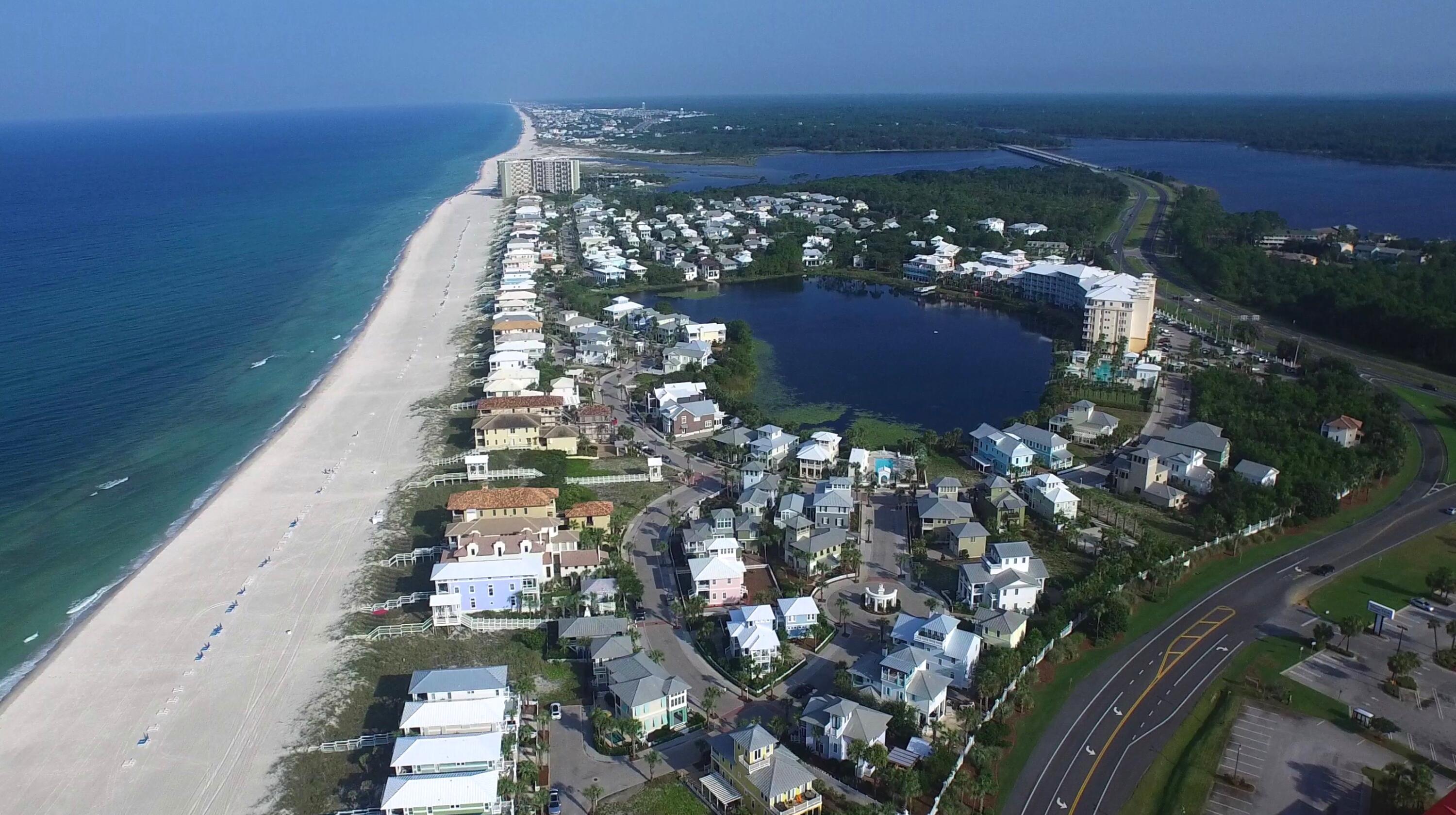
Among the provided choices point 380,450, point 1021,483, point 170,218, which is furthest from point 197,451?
point 170,218

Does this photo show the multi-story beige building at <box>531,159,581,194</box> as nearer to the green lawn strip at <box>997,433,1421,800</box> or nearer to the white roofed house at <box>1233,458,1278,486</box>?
the white roofed house at <box>1233,458,1278,486</box>

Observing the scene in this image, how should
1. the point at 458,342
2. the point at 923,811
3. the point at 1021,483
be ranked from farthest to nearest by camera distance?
the point at 458,342 → the point at 1021,483 → the point at 923,811

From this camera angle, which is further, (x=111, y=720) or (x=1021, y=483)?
(x=1021, y=483)

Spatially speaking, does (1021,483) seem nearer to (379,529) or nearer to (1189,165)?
(379,529)

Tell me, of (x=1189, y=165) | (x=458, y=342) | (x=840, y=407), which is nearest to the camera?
(x=840, y=407)

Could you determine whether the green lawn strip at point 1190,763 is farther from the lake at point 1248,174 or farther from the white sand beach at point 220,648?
the lake at point 1248,174

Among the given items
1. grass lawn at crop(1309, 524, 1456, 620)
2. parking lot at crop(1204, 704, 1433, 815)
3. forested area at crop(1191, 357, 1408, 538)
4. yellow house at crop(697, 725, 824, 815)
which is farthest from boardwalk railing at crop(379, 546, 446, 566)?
grass lawn at crop(1309, 524, 1456, 620)

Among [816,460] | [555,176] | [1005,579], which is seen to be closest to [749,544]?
[816,460]
